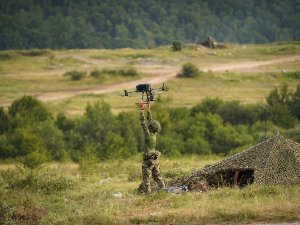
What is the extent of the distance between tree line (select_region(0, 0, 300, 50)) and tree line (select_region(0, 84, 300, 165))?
72465mm

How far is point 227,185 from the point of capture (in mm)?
10602

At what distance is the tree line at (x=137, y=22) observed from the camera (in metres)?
115

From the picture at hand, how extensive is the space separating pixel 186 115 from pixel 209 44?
46.8 meters

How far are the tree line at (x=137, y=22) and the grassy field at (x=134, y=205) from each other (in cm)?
9637

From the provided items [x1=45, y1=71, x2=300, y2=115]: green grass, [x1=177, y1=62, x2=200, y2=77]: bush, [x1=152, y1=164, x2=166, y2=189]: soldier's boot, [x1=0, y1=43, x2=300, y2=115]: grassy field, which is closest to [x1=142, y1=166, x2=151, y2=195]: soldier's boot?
[x1=152, y1=164, x2=166, y2=189]: soldier's boot

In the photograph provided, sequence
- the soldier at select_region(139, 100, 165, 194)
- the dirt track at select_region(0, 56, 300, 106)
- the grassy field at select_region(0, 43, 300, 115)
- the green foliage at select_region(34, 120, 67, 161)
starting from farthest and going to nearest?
the dirt track at select_region(0, 56, 300, 106)
the grassy field at select_region(0, 43, 300, 115)
the green foliage at select_region(34, 120, 67, 161)
the soldier at select_region(139, 100, 165, 194)

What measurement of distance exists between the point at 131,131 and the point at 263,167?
1957 centimetres

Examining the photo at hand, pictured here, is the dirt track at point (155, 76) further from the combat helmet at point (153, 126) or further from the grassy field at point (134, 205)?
the combat helmet at point (153, 126)

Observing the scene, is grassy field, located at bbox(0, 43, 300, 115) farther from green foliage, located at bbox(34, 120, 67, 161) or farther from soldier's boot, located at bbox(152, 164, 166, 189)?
soldier's boot, located at bbox(152, 164, 166, 189)

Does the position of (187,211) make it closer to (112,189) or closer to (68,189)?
(112,189)

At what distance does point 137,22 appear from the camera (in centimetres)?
13850

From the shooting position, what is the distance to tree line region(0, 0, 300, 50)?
115 meters

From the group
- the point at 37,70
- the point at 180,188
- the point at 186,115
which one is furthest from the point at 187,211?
the point at 37,70

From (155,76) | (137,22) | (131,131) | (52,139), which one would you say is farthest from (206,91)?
(137,22)
